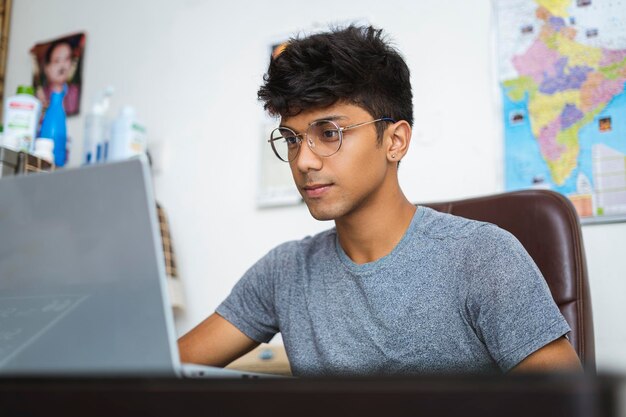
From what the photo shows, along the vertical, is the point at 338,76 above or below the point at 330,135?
above

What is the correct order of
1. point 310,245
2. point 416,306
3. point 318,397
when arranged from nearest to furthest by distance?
point 318,397 < point 416,306 < point 310,245

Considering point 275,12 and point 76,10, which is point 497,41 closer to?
point 275,12

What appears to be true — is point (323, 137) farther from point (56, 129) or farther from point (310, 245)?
point (56, 129)

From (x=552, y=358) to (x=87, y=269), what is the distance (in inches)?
→ 24.6

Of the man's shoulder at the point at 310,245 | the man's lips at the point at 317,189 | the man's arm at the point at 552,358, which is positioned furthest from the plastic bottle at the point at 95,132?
the man's arm at the point at 552,358

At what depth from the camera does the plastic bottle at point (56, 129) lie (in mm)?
1989

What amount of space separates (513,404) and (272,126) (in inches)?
67.2

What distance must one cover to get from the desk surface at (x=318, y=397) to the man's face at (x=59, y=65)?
2266mm

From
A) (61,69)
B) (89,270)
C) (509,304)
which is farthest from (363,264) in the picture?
(61,69)

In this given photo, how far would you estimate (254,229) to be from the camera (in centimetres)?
192

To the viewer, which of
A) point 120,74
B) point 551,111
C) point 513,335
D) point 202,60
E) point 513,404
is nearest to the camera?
point 513,404

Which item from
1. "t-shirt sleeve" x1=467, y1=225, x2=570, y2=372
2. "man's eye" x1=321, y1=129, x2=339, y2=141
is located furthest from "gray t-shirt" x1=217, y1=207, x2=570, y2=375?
"man's eye" x1=321, y1=129, x2=339, y2=141

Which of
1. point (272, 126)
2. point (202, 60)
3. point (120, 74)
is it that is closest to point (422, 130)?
point (272, 126)

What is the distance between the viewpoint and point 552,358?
0.84 m
